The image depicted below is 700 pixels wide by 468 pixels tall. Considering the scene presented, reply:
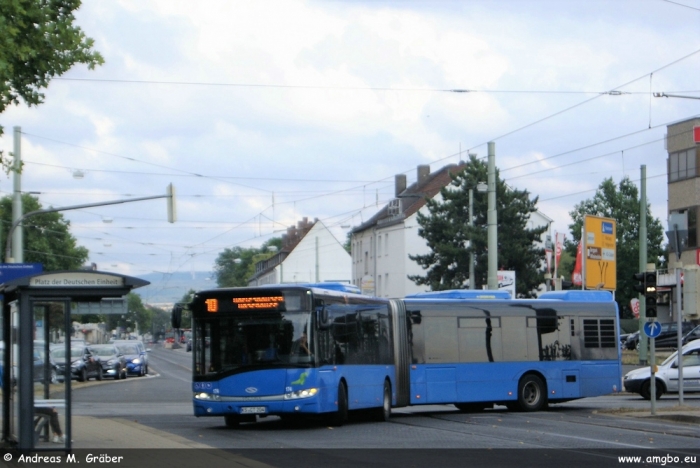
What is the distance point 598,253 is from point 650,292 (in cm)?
1861

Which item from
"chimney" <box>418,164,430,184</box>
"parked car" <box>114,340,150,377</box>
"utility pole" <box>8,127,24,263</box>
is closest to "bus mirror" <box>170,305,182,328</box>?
"utility pole" <box>8,127,24,263</box>

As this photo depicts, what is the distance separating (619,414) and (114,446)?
1323 centimetres

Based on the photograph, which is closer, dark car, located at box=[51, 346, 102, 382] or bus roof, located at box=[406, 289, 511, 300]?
bus roof, located at box=[406, 289, 511, 300]

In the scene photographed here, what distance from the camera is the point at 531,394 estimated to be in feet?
86.8

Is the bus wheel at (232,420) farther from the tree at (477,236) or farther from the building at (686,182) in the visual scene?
the building at (686,182)

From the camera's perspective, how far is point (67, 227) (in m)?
104

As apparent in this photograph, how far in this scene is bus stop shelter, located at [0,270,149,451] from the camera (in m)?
13.7

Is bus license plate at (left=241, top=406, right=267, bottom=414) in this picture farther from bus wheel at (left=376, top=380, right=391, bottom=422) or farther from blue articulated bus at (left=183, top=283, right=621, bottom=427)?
bus wheel at (left=376, top=380, right=391, bottom=422)

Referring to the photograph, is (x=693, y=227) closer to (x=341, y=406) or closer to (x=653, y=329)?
(x=653, y=329)

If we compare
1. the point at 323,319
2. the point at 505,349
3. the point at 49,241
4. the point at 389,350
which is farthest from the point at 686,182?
the point at 49,241

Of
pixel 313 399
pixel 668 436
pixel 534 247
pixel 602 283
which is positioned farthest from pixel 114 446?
pixel 534 247

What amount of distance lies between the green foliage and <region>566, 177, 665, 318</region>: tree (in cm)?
5233

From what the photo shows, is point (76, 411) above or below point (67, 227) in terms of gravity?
below

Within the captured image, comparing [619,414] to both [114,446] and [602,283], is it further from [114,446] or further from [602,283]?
[602,283]
